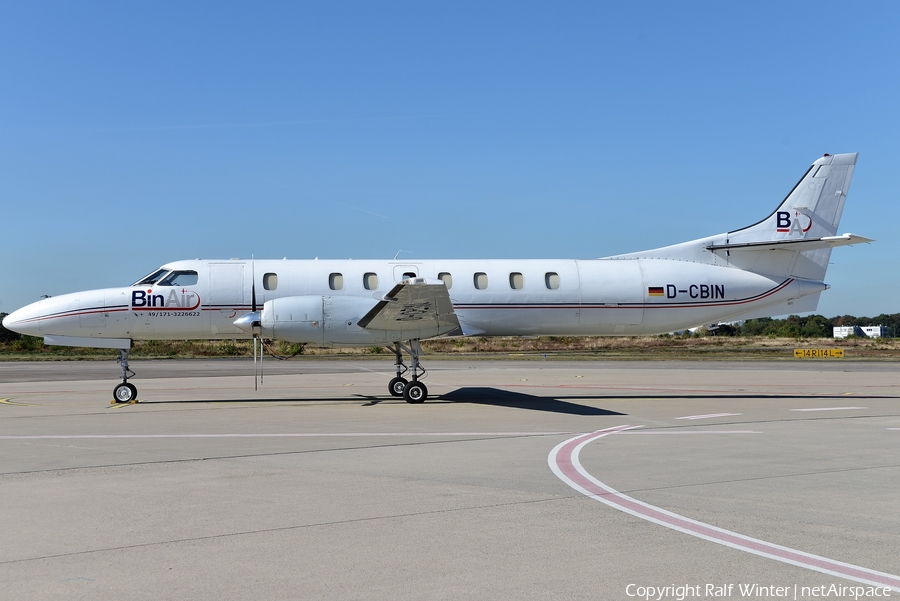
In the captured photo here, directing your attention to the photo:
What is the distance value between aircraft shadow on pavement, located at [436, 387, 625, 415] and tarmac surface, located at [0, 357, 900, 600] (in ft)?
1.50

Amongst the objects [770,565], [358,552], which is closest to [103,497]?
[358,552]

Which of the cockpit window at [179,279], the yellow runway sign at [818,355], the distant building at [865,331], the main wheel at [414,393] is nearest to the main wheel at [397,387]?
the main wheel at [414,393]

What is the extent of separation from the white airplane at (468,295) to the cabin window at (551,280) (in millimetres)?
33

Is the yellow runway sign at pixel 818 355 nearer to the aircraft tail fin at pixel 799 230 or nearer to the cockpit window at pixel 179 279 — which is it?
the aircraft tail fin at pixel 799 230

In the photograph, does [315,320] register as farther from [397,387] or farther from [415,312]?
[397,387]

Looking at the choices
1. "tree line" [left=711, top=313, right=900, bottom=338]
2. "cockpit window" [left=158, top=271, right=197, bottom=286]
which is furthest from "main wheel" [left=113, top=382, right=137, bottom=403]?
"tree line" [left=711, top=313, right=900, bottom=338]

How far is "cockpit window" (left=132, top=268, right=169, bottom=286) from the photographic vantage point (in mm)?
18938

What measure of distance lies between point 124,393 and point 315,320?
16.3ft

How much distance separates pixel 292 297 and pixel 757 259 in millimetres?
12873

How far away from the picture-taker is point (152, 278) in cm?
1903

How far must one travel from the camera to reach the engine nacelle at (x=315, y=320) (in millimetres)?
17656

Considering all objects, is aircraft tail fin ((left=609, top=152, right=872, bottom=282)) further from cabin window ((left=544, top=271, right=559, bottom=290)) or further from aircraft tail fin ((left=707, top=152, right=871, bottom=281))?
cabin window ((left=544, top=271, right=559, bottom=290))

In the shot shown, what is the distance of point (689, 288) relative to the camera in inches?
808

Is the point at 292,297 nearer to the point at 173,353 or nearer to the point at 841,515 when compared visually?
the point at 841,515
